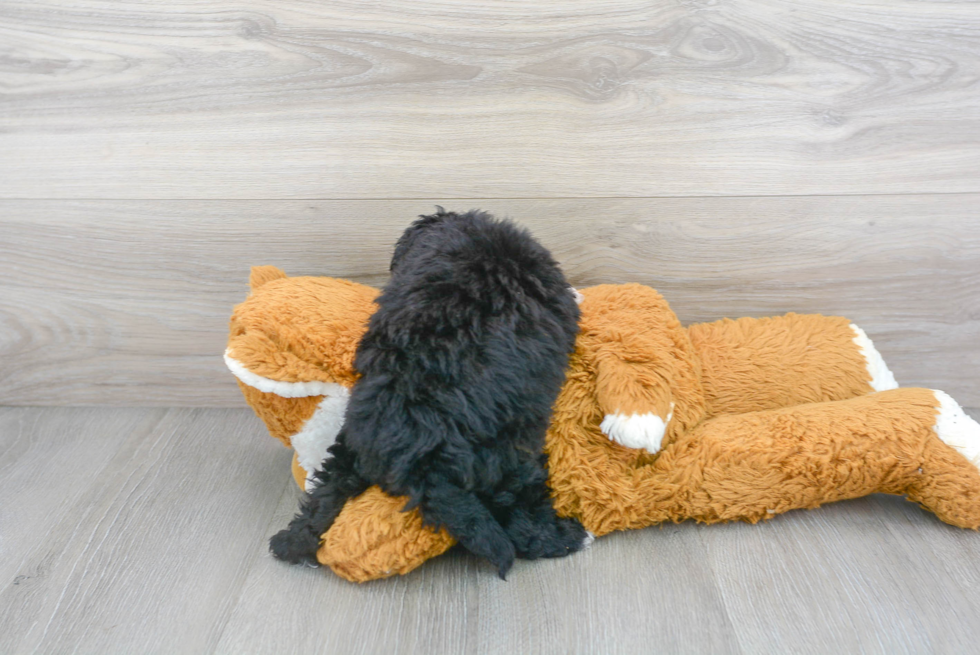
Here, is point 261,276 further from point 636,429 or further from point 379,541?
point 636,429

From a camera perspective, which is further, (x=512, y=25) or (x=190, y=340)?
(x=190, y=340)

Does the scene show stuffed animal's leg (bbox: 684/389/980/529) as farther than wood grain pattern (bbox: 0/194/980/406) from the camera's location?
No

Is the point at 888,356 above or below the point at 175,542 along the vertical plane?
above

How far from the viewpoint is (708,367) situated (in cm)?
80

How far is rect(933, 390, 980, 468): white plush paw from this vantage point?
717 mm

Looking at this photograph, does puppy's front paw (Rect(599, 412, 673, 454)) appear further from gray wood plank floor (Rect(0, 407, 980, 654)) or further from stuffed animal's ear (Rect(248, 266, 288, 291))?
stuffed animal's ear (Rect(248, 266, 288, 291))

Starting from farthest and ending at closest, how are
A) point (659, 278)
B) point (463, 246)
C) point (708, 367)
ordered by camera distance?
point (659, 278), point (708, 367), point (463, 246)

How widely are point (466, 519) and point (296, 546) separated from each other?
192mm

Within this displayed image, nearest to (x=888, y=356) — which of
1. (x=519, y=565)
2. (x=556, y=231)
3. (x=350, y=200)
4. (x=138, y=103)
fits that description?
(x=556, y=231)

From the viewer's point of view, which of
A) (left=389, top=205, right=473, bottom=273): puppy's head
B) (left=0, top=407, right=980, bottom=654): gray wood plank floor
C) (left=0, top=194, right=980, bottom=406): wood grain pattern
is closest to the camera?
(left=0, top=407, right=980, bottom=654): gray wood plank floor

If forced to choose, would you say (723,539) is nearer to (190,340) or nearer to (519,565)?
(519,565)

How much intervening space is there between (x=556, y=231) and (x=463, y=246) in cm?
24

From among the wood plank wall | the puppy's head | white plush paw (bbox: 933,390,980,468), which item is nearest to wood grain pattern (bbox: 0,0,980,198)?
the wood plank wall

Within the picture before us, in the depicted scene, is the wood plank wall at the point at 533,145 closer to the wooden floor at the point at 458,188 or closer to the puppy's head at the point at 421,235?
the wooden floor at the point at 458,188
